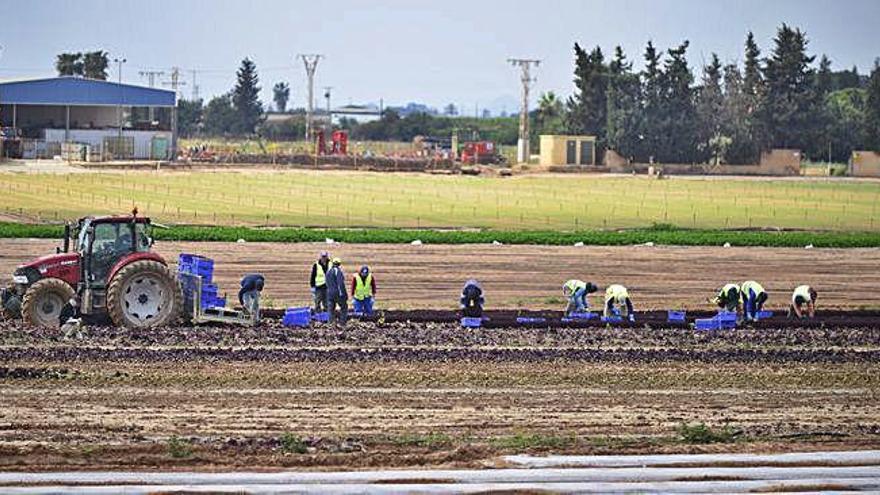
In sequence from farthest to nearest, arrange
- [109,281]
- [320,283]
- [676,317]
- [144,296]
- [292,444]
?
[676,317], [320,283], [144,296], [109,281], [292,444]

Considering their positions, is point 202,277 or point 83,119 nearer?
point 202,277

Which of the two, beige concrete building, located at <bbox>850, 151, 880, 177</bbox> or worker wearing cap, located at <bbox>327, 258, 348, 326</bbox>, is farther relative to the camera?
beige concrete building, located at <bbox>850, 151, 880, 177</bbox>

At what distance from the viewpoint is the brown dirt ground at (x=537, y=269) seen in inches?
1371

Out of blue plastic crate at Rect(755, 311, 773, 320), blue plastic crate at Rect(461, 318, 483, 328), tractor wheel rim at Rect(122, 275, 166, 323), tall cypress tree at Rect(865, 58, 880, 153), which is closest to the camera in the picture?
tractor wheel rim at Rect(122, 275, 166, 323)

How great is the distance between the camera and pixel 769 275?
40.1 meters

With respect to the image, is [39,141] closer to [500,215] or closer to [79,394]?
[500,215]

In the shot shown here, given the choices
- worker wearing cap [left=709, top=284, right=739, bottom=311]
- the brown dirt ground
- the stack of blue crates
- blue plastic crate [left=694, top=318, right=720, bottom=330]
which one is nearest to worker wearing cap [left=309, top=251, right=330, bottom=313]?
the stack of blue crates

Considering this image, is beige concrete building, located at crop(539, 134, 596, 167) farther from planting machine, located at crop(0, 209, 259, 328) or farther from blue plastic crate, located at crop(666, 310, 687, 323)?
planting machine, located at crop(0, 209, 259, 328)

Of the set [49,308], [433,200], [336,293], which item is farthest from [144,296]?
[433,200]

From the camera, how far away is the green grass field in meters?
56.0

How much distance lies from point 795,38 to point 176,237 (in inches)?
3316

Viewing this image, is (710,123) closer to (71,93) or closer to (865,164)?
(865,164)

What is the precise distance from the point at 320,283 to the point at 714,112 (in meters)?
97.2

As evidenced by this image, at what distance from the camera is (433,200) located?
2662 inches
